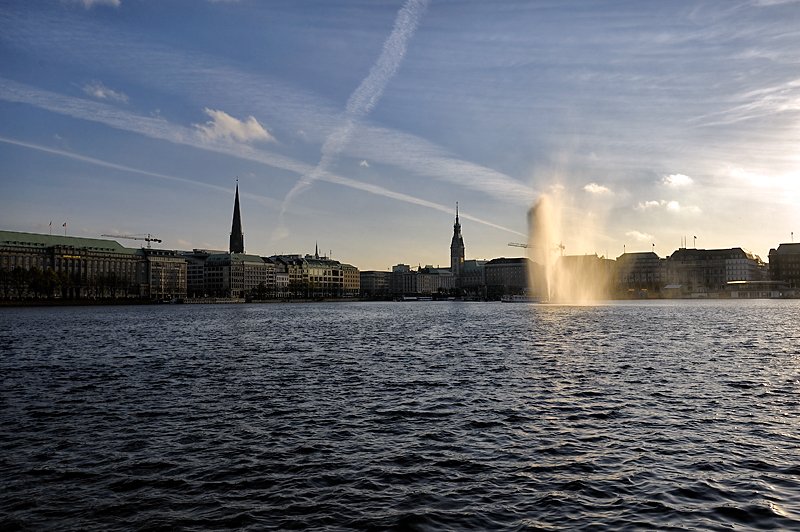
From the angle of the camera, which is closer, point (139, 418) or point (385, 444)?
point (385, 444)

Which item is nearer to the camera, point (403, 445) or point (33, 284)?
point (403, 445)

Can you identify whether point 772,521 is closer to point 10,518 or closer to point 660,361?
point 10,518

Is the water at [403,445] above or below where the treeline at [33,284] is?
below

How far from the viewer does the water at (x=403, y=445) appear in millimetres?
13055

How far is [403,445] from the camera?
1814 centimetres

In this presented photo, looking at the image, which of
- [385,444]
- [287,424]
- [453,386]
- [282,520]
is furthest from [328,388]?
[282,520]

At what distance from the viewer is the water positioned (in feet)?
42.8

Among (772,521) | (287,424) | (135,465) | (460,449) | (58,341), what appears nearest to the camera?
(772,521)

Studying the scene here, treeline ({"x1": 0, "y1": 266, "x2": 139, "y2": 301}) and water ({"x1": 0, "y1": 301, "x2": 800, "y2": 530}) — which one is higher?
treeline ({"x1": 0, "y1": 266, "x2": 139, "y2": 301})

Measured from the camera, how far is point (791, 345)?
48.4m

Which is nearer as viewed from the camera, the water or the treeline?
the water

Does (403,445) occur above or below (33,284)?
below

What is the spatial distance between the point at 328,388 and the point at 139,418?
833 centimetres

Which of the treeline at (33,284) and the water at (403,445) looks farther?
the treeline at (33,284)
